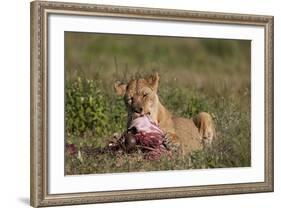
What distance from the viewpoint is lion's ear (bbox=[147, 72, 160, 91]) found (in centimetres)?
170

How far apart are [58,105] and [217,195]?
0.45m

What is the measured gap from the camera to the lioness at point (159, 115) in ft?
5.54

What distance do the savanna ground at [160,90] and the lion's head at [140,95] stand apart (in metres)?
0.01

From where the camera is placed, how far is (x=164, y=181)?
1697mm

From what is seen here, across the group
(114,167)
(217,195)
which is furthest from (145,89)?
(217,195)

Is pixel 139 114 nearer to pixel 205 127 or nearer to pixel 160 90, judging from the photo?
pixel 160 90

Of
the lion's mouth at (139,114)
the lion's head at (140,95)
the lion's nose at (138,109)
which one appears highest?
the lion's head at (140,95)

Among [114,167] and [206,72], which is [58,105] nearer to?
[114,167]

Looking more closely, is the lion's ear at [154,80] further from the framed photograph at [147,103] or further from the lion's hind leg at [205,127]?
the lion's hind leg at [205,127]

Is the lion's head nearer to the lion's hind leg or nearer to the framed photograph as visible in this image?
the framed photograph

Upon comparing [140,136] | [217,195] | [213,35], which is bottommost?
[217,195]

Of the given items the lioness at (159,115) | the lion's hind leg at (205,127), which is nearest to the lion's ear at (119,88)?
the lioness at (159,115)

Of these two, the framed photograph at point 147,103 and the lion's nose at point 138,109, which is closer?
the framed photograph at point 147,103

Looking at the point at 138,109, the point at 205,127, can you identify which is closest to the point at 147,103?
the point at 138,109
